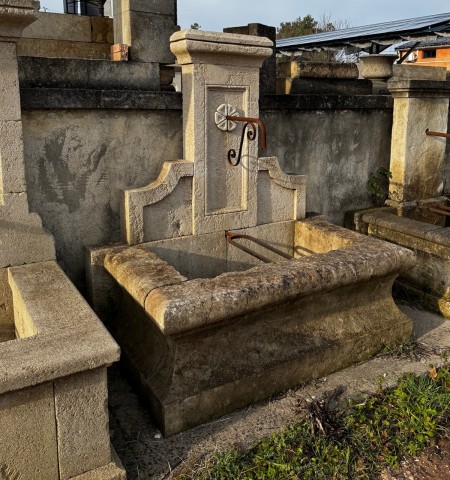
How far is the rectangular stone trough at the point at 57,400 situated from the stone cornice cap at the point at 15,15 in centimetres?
158

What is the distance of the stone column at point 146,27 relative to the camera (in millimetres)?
3918

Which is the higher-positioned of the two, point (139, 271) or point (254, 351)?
point (139, 271)

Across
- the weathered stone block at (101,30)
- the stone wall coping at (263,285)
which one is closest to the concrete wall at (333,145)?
the stone wall coping at (263,285)

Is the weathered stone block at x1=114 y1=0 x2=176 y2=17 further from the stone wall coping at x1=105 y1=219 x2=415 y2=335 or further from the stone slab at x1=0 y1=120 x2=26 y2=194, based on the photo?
the stone wall coping at x1=105 y1=219 x2=415 y2=335

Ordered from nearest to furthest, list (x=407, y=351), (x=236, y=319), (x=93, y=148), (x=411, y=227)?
(x=236, y=319) → (x=93, y=148) → (x=407, y=351) → (x=411, y=227)

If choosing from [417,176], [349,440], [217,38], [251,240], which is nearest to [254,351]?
[349,440]

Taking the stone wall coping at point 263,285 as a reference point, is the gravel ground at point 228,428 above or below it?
below

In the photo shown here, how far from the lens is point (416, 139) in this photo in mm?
5336

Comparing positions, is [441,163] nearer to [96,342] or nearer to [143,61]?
[143,61]

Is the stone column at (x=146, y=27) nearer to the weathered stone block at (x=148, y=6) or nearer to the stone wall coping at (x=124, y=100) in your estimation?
the weathered stone block at (x=148, y=6)

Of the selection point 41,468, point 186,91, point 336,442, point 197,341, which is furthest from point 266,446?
point 186,91

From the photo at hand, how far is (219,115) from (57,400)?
2.38m

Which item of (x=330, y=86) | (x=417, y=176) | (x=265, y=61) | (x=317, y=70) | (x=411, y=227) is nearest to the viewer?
(x=265, y=61)

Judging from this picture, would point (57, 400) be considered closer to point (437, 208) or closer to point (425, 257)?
point (425, 257)
